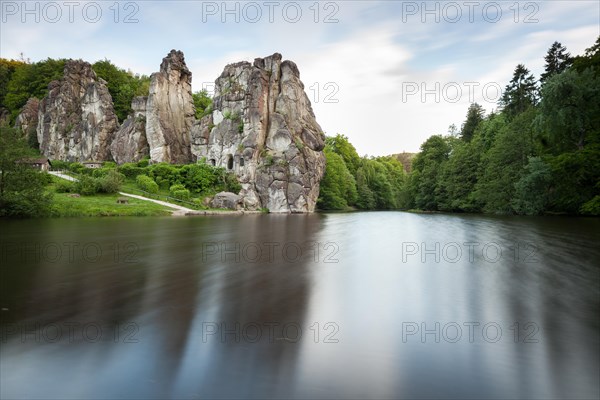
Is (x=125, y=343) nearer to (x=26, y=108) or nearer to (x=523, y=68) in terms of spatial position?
(x=523, y=68)

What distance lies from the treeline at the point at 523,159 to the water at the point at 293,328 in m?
29.5

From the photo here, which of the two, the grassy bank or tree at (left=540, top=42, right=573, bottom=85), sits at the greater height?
tree at (left=540, top=42, right=573, bottom=85)

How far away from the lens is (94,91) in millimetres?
68688

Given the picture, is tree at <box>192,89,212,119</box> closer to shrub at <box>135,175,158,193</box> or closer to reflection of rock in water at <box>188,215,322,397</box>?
shrub at <box>135,175,158,193</box>

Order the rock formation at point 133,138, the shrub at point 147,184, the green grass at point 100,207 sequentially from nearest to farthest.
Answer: the green grass at point 100,207 → the shrub at point 147,184 → the rock formation at point 133,138

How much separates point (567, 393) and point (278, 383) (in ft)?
10.9

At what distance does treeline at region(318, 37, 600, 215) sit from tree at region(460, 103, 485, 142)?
0.20 m

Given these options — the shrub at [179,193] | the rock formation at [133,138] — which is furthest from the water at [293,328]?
the rock formation at [133,138]

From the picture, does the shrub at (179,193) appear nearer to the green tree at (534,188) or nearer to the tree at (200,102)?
the tree at (200,102)

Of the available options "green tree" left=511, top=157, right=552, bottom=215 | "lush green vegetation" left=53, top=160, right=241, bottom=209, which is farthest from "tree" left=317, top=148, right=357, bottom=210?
"green tree" left=511, top=157, right=552, bottom=215

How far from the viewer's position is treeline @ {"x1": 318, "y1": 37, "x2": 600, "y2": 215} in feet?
118

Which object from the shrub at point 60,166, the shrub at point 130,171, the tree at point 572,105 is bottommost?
the shrub at point 130,171

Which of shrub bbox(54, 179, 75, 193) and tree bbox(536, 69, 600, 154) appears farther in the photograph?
shrub bbox(54, 179, 75, 193)

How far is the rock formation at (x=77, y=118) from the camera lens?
68688 millimetres
